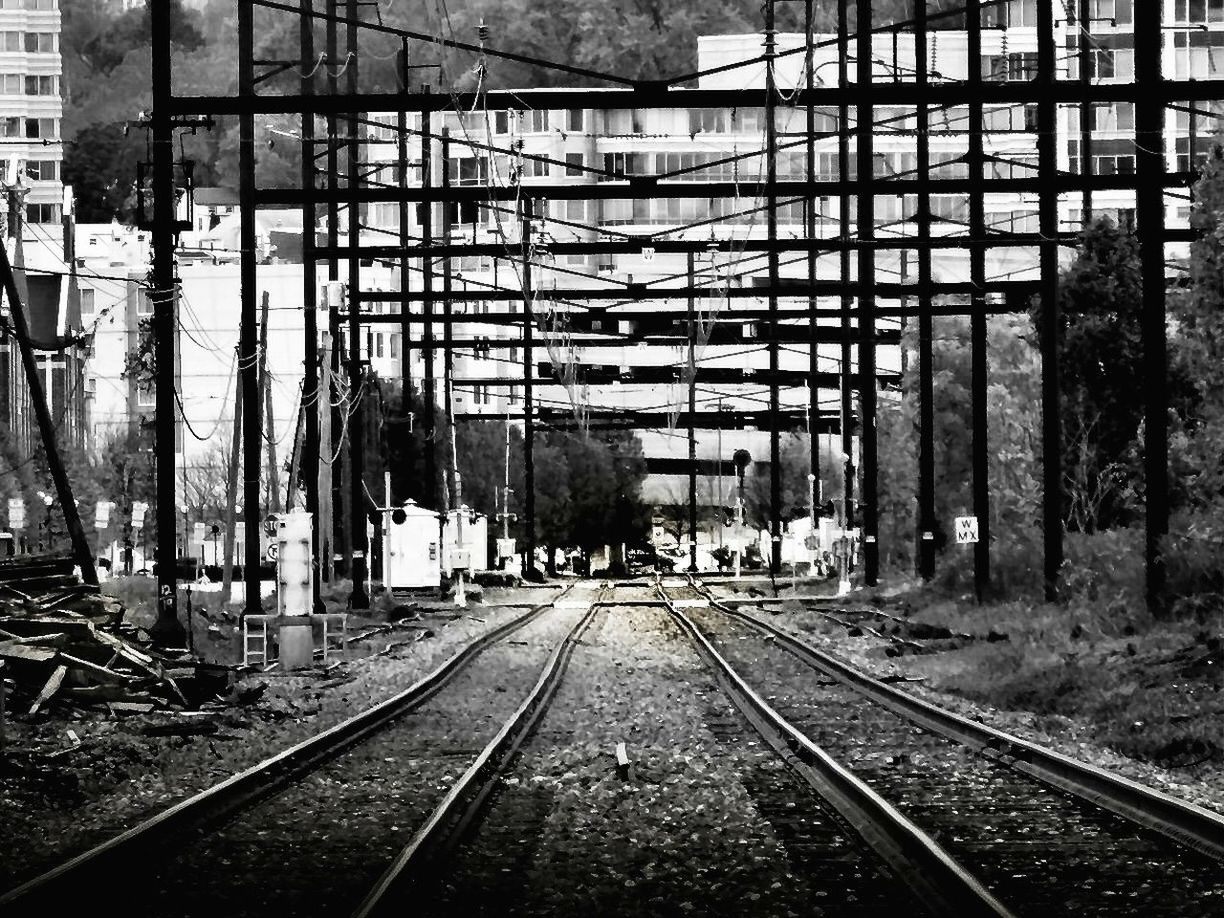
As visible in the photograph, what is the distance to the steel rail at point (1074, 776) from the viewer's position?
11281 mm

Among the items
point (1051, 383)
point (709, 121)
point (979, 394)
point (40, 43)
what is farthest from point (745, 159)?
point (1051, 383)

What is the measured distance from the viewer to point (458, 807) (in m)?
13.0

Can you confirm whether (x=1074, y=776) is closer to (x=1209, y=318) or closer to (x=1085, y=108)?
(x=1209, y=318)

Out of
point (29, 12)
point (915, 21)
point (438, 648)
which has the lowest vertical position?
point (438, 648)

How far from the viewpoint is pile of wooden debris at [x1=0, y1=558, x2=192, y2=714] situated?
20531mm

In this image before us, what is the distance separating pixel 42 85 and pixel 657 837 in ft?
506

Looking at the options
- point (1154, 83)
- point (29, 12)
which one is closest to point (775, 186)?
point (1154, 83)

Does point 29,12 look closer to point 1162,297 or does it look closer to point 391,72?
point 391,72

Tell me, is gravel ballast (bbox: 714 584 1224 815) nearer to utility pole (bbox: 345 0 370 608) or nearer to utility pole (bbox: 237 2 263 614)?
utility pole (bbox: 237 2 263 614)

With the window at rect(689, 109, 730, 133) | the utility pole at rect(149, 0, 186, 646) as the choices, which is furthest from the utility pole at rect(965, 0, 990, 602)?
the window at rect(689, 109, 730, 133)

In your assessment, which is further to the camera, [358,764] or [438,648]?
[438,648]

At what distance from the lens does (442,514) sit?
5709cm

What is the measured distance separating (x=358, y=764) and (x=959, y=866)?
7311 mm

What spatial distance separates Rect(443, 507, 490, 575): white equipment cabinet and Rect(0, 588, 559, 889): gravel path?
1191 inches
